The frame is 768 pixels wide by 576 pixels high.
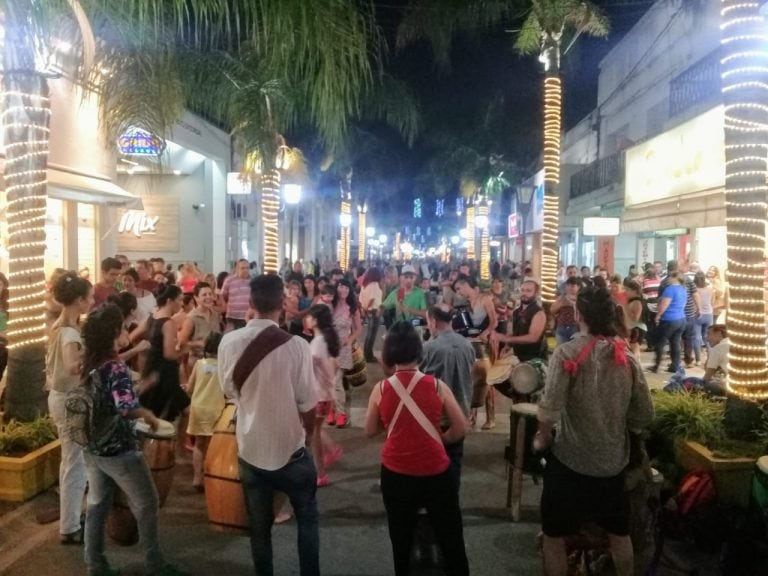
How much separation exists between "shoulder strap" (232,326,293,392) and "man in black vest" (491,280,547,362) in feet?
14.4

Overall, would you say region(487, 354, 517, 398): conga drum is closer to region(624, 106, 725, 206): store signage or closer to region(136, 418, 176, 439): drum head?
region(136, 418, 176, 439): drum head

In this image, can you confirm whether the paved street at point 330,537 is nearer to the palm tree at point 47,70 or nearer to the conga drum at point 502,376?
the conga drum at point 502,376

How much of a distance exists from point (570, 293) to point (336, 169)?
28354 millimetres

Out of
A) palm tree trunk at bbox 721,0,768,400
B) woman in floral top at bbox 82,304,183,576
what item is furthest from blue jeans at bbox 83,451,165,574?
palm tree trunk at bbox 721,0,768,400

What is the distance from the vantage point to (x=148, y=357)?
6004 mm

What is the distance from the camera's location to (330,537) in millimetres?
5324

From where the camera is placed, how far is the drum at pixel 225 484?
4.98m

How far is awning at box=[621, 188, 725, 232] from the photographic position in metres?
13.3

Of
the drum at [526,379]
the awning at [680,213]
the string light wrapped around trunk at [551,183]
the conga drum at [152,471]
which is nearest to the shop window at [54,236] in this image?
the conga drum at [152,471]

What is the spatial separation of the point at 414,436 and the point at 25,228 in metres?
4.76

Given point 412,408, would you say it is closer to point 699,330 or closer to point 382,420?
point 382,420

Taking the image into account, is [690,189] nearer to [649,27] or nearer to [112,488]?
[649,27]

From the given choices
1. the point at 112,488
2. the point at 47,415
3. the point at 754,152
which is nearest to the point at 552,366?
the point at 112,488

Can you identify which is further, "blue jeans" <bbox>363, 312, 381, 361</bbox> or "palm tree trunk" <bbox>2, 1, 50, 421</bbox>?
"blue jeans" <bbox>363, 312, 381, 361</bbox>
